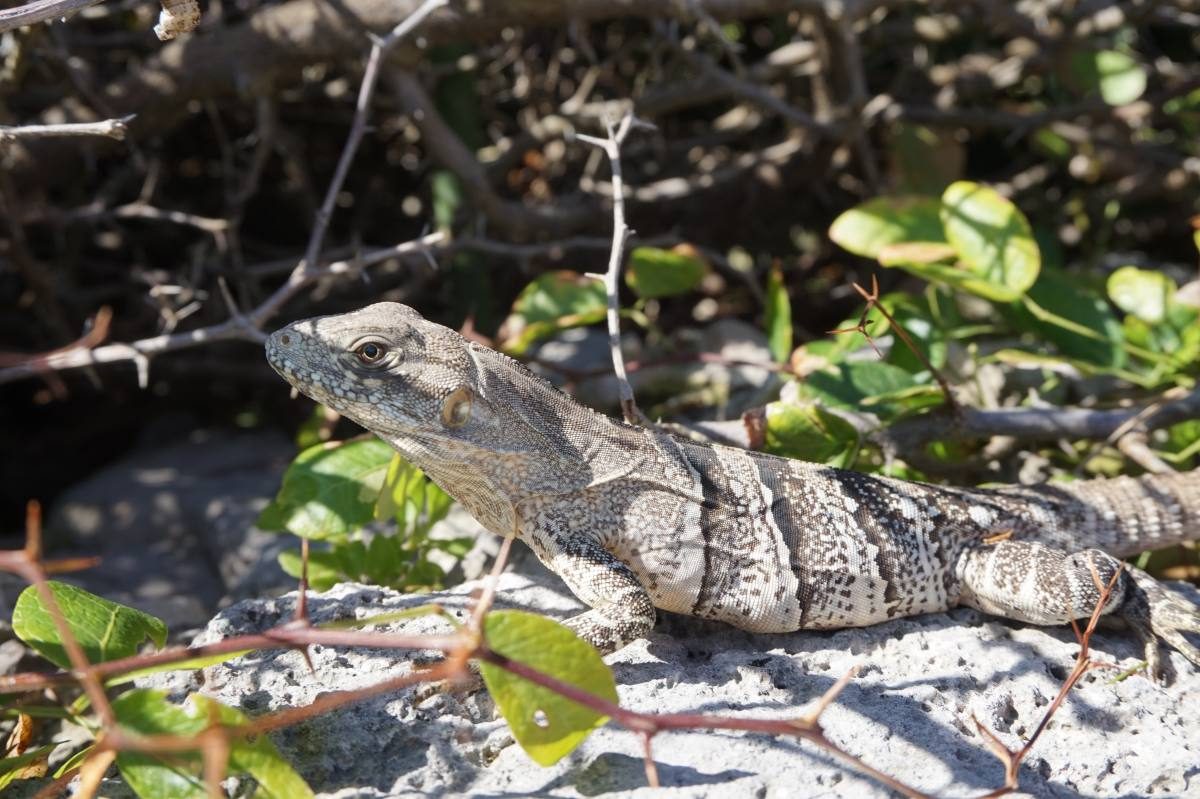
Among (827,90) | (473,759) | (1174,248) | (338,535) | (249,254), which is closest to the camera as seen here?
(473,759)

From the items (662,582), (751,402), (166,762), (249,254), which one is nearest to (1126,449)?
(751,402)

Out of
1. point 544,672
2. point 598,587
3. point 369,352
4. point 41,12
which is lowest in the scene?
point 598,587

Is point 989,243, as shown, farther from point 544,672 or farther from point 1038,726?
point 544,672

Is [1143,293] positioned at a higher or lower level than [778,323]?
lower

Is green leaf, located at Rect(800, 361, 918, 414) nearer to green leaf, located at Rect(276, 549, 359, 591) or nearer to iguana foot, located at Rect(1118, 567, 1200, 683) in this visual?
iguana foot, located at Rect(1118, 567, 1200, 683)

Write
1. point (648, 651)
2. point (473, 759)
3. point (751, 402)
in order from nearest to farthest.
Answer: point (473, 759) → point (648, 651) → point (751, 402)

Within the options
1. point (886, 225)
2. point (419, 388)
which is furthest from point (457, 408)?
point (886, 225)

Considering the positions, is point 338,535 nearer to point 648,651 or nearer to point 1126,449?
point 648,651
